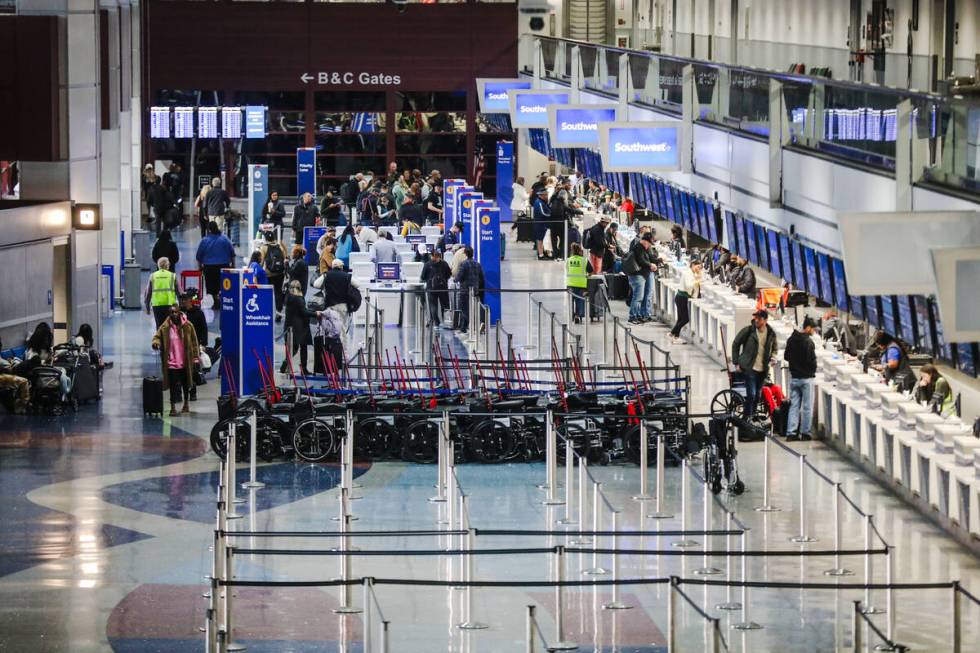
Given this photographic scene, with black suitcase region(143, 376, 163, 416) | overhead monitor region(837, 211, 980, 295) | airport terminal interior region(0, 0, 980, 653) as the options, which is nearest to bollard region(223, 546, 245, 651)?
airport terminal interior region(0, 0, 980, 653)

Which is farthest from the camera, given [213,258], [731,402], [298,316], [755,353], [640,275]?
[213,258]

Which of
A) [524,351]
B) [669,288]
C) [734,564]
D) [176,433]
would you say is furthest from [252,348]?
[669,288]

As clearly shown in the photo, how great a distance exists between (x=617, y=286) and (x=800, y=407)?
Answer: 1154cm

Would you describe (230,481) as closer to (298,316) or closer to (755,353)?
(298,316)

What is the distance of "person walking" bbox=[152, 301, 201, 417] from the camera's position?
886 inches

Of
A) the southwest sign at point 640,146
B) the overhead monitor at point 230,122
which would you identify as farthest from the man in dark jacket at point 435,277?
the overhead monitor at point 230,122

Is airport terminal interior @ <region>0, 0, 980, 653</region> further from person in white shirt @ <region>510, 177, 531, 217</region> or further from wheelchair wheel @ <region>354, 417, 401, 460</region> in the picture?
person in white shirt @ <region>510, 177, 531, 217</region>

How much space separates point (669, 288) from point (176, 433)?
37.2 feet

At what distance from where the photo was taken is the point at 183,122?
1890 inches

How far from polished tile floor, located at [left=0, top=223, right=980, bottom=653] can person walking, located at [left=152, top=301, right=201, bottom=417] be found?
463 millimetres

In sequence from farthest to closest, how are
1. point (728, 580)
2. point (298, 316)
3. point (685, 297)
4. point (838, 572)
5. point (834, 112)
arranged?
point (685, 297)
point (298, 316)
point (834, 112)
point (838, 572)
point (728, 580)

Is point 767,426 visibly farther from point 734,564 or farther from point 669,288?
point 669,288

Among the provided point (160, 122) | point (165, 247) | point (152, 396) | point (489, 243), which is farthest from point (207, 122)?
point (152, 396)

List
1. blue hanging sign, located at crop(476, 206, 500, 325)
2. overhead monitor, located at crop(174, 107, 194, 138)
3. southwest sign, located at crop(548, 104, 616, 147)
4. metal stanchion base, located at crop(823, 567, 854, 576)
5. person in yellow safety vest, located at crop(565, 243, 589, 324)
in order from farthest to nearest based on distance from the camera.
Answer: overhead monitor, located at crop(174, 107, 194, 138) → blue hanging sign, located at crop(476, 206, 500, 325) → person in yellow safety vest, located at crop(565, 243, 589, 324) → southwest sign, located at crop(548, 104, 616, 147) → metal stanchion base, located at crop(823, 567, 854, 576)
